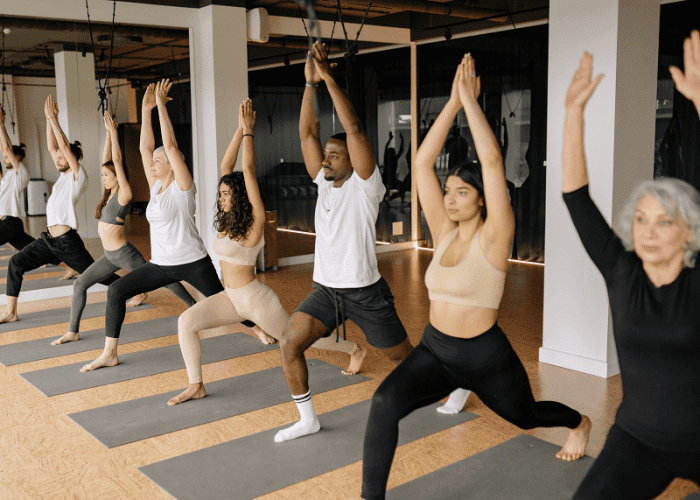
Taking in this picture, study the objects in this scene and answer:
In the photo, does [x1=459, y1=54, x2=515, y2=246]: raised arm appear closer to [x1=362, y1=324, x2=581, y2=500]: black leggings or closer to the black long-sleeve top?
[x1=362, y1=324, x2=581, y2=500]: black leggings

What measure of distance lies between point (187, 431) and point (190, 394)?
15.7 inches

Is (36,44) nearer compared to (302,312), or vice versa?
(302,312)

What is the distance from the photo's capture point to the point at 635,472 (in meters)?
1.56

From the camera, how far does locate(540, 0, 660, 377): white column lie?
11.7 ft

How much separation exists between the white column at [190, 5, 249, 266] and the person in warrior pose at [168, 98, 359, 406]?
337 cm

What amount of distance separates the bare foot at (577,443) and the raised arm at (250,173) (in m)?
1.75

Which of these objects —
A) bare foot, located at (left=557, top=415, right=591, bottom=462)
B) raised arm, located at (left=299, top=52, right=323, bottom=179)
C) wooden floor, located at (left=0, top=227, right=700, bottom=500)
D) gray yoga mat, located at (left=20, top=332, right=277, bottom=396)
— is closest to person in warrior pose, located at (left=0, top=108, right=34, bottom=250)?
wooden floor, located at (left=0, top=227, right=700, bottom=500)

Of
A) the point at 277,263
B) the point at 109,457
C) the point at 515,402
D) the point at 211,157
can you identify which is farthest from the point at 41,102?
the point at 515,402

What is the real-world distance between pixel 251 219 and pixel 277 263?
4.31m

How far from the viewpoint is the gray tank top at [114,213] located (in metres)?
4.65

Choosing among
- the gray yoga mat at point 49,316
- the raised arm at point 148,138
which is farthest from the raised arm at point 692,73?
the gray yoga mat at point 49,316

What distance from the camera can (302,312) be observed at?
2920mm

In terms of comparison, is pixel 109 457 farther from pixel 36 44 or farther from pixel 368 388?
pixel 36 44

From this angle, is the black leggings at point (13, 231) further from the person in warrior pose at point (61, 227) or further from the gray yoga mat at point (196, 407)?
the gray yoga mat at point (196, 407)
